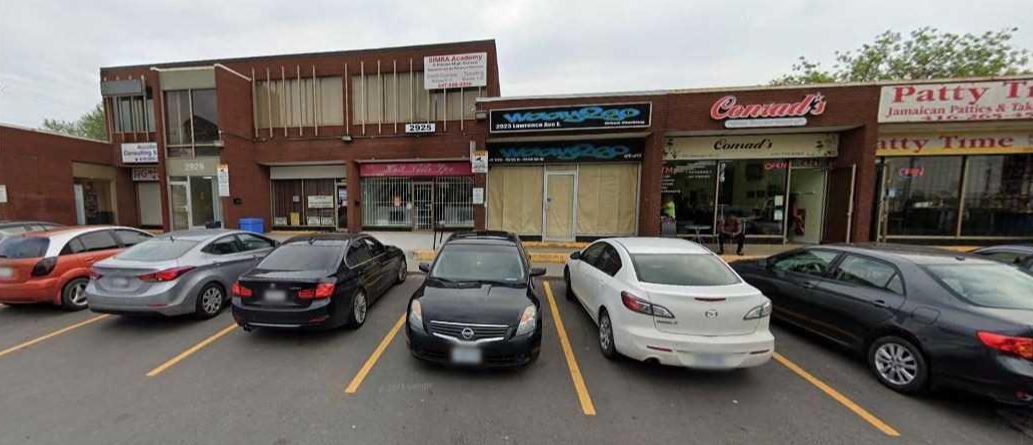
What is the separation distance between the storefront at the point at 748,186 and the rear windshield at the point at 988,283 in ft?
23.7

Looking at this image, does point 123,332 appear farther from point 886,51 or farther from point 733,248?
point 886,51

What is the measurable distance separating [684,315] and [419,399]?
286cm

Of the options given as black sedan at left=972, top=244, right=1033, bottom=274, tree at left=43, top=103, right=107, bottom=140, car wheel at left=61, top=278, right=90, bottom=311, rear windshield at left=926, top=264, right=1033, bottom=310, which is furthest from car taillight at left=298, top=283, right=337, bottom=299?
tree at left=43, top=103, right=107, bottom=140

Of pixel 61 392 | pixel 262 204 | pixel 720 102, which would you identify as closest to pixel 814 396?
pixel 61 392

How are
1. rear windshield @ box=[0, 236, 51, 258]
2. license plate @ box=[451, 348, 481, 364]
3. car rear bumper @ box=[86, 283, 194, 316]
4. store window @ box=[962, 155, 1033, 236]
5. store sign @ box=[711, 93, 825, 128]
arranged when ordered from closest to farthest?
license plate @ box=[451, 348, 481, 364]
car rear bumper @ box=[86, 283, 194, 316]
rear windshield @ box=[0, 236, 51, 258]
store sign @ box=[711, 93, 825, 128]
store window @ box=[962, 155, 1033, 236]

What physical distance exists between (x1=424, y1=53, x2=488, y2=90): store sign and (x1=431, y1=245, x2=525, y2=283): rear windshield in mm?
9516

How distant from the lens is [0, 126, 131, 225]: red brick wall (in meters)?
12.0

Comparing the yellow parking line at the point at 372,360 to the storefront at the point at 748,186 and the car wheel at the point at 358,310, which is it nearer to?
the car wheel at the point at 358,310

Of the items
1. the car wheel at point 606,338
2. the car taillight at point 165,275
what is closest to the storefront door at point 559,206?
the car wheel at point 606,338

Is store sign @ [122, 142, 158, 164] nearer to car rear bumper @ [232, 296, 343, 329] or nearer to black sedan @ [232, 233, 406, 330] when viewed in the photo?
black sedan @ [232, 233, 406, 330]

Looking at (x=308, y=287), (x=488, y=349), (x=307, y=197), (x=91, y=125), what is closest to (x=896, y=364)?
(x=488, y=349)

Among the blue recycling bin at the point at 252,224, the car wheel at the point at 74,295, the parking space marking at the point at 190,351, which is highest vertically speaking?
the blue recycling bin at the point at 252,224

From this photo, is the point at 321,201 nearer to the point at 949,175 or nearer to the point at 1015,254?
the point at 1015,254

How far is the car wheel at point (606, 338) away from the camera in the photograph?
406 cm
